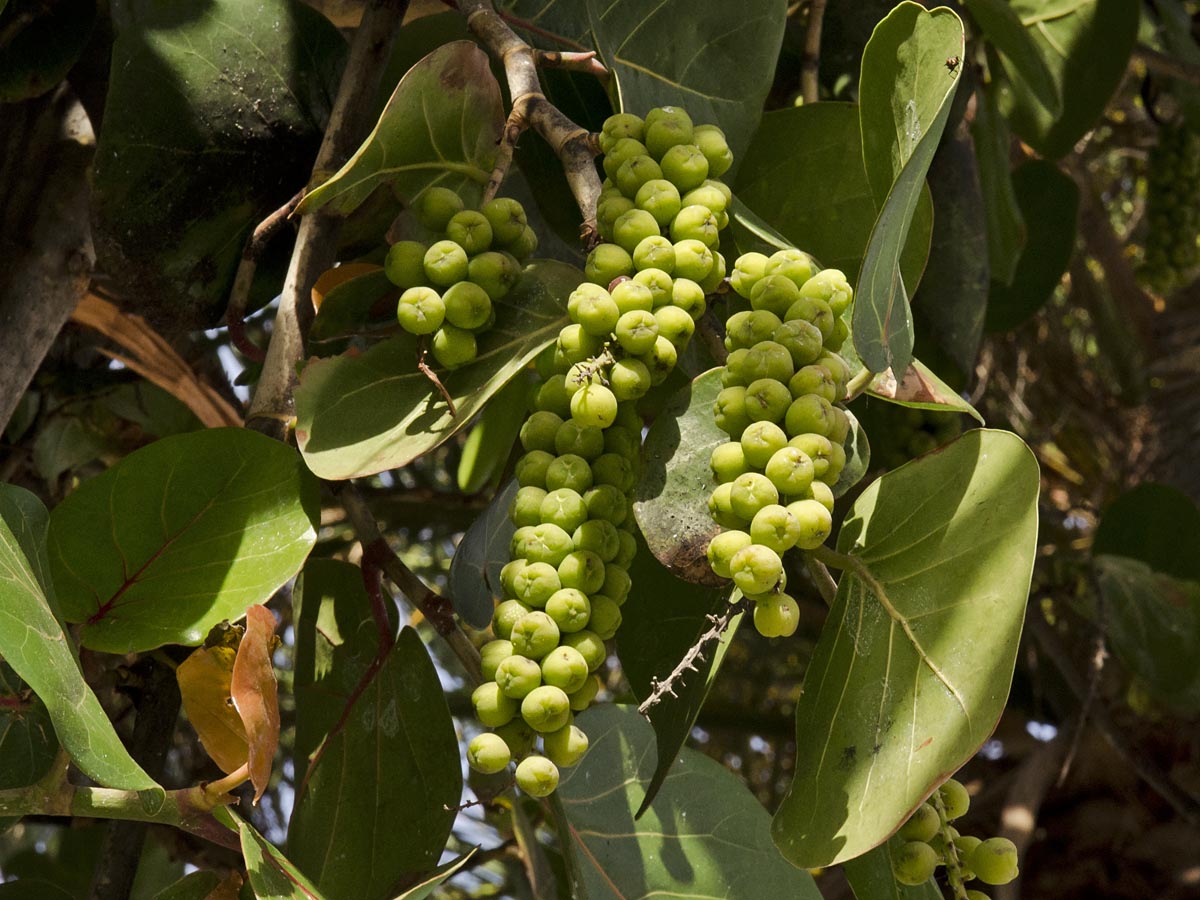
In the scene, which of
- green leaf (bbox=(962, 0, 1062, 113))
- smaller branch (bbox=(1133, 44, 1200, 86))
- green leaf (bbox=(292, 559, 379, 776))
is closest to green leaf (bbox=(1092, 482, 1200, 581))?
smaller branch (bbox=(1133, 44, 1200, 86))

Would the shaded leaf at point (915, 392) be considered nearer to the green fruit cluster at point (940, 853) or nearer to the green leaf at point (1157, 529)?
the green fruit cluster at point (940, 853)

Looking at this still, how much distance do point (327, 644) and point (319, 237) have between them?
229 millimetres

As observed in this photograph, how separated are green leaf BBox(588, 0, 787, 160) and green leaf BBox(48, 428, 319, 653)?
26cm

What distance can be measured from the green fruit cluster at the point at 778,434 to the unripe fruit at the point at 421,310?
121mm

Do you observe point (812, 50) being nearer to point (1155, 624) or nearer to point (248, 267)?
point (248, 267)

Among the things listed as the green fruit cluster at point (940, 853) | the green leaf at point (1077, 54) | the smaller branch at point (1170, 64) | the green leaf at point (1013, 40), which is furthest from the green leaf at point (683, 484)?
the smaller branch at point (1170, 64)

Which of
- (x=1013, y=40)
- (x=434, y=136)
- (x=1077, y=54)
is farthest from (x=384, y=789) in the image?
(x=1077, y=54)

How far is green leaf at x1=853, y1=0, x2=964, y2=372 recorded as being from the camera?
0.46 metres

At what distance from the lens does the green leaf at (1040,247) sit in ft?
4.21

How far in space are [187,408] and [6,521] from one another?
0.60 metres

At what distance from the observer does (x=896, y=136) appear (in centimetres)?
50

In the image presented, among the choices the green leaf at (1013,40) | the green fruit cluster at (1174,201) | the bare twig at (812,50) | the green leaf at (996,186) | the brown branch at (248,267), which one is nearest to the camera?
the brown branch at (248,267)

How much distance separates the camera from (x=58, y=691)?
Answer: 0.44 m

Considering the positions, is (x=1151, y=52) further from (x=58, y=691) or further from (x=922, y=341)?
(x=58, y=691)
